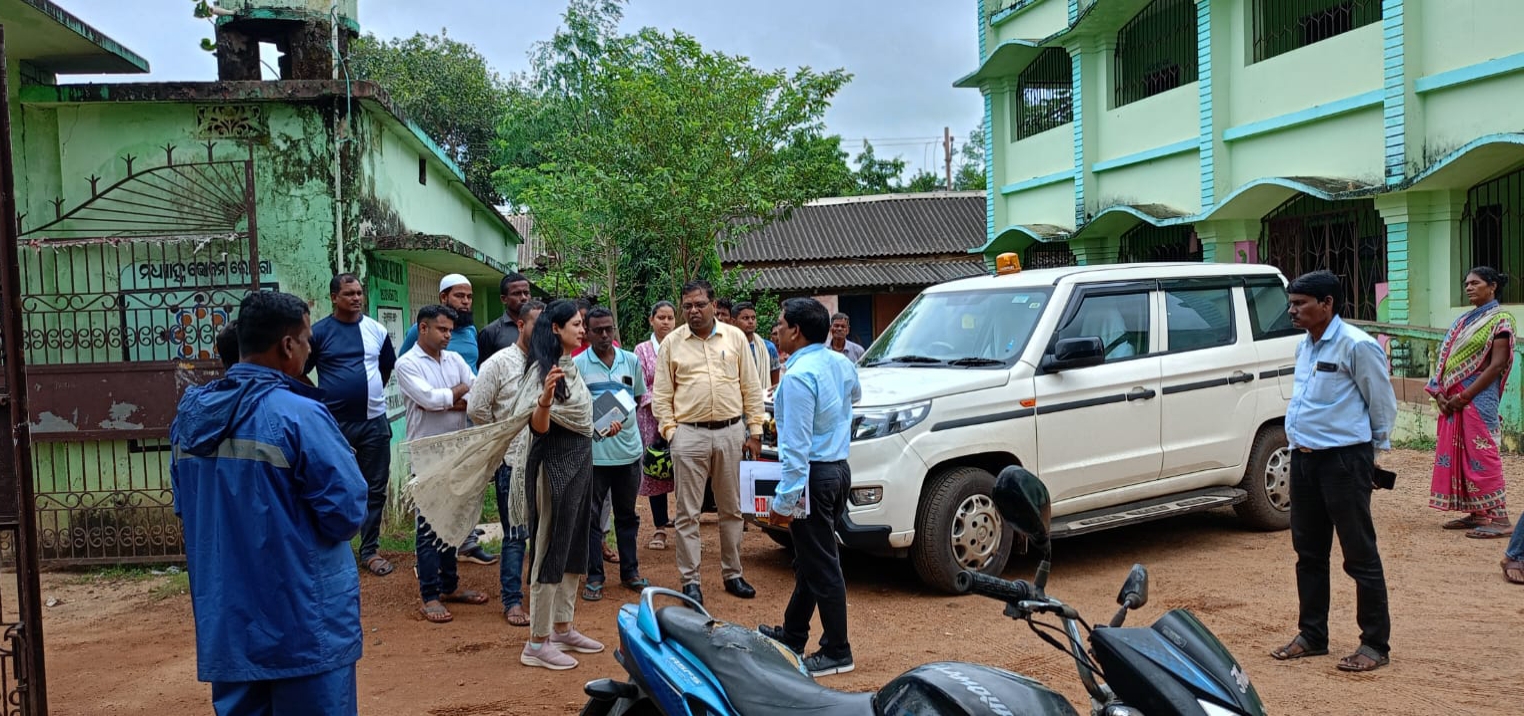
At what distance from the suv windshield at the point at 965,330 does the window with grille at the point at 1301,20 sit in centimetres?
949

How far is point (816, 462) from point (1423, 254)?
36.1 ft

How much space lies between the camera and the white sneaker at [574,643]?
5387 mm

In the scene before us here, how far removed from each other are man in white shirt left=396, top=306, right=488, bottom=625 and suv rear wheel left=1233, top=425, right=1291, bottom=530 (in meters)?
5.27

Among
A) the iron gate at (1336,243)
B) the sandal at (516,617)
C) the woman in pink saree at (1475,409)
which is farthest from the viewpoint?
the iron gate at (1336,243)

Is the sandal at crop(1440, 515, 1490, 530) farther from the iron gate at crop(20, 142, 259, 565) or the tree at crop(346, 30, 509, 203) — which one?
the tree at crop(346, 30, 509, 203)

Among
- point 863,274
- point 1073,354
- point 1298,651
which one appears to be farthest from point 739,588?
point 863,274

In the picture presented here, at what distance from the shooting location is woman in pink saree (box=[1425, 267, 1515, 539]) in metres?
7.28

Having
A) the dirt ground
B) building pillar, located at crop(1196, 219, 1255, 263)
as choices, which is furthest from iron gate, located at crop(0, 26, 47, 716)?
building pillar, located at crop(1196, 219, 1255, 263)

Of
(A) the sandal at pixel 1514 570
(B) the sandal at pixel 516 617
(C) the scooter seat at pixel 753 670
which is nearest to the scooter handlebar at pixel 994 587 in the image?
(C) the scooter seat at pixel 753 670

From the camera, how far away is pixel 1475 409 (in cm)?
746

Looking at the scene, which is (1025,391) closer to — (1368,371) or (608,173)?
(1368,371)

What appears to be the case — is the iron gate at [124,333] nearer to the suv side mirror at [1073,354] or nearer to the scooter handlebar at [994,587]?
the suv side mirror at [1073,354]

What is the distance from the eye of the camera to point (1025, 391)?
662 cm

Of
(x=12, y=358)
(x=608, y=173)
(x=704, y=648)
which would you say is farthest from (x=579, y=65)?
(x=704, y=648)
